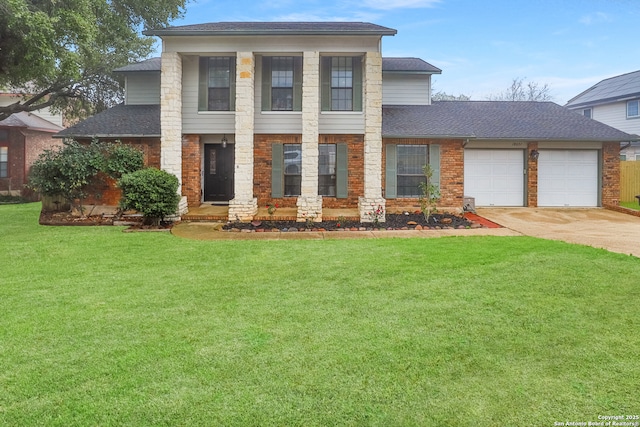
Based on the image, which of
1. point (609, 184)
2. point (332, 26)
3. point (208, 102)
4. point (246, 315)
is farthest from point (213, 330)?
point (609, 184)

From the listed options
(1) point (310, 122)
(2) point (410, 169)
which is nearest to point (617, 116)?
(2) point (410, 169)

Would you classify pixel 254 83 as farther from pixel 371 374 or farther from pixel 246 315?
pixel 371 374

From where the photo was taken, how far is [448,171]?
14.1 metres

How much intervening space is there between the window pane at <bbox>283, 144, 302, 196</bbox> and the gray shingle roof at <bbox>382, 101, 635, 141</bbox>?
9.71 ft

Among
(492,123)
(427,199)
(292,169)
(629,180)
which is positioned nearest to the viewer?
(427,199)

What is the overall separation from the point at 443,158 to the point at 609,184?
6738mm

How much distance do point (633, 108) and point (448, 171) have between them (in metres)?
16.6

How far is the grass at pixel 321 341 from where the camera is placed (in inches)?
109

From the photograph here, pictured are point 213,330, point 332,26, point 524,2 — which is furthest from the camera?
point 524,2

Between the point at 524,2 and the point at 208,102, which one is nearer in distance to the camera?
the point at 208,102

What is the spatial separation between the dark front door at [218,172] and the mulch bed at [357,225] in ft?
10.7

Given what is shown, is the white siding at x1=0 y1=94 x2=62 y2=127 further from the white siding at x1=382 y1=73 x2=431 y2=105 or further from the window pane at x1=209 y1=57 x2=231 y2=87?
the white siding at x1=382 y1=73 x2=431 y2=105

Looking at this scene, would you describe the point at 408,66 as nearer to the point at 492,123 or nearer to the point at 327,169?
the point at 492,123

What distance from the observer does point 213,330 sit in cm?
411
